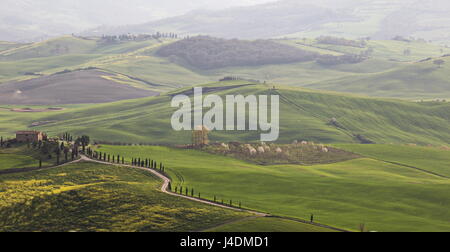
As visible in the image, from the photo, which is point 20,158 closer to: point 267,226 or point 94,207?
point 94,207

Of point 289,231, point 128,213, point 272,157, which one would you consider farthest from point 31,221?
point 272,157

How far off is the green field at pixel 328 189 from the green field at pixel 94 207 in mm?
11977

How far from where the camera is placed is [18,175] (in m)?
131

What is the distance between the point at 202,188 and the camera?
130750 mm

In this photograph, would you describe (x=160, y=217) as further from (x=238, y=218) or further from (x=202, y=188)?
(x=202, y=188)

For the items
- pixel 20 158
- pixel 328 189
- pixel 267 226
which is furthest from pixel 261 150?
pixel 267 226

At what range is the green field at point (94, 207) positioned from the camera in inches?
4028

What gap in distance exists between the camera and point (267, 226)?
97062 mm

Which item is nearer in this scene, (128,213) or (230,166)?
(128,213)

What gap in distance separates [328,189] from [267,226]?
40.3 m

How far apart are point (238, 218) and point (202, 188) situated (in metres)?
29.1
